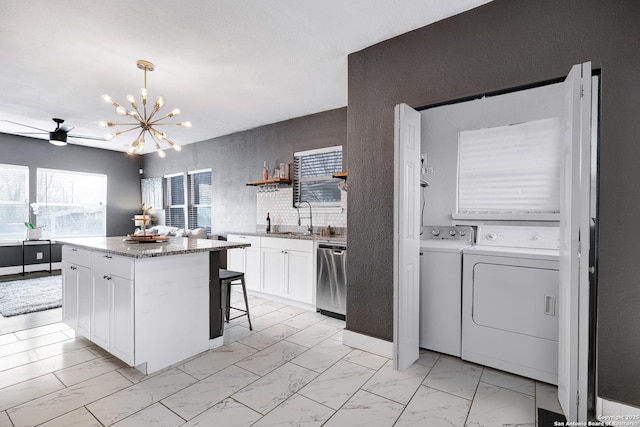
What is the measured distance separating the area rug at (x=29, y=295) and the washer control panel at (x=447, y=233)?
4534 mm

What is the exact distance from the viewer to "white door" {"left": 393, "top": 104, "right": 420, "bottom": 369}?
2342 millimetres

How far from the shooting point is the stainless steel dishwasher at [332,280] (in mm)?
3668

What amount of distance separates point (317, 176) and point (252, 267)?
166 centimetres

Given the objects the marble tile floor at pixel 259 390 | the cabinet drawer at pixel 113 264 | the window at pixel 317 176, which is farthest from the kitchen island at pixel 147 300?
the window at pixel 317 176

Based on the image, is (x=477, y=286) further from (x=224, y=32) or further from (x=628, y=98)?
(x=224, y=32)

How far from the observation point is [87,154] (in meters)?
7.00

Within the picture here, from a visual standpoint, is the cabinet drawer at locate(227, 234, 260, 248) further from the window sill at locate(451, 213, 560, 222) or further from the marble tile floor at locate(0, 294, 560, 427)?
the window sill at locate(451, 213, 560, 222)

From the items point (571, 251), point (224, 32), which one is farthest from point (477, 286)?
point (224, 32)

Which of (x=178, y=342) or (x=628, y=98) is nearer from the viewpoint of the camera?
(x=628, y=98)

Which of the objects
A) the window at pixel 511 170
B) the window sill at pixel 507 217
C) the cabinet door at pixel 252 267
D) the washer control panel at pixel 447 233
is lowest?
the cabinet door at pixel 252 267

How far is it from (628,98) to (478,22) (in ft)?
3.55

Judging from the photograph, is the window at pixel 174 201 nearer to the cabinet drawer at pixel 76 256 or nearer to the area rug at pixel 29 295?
the area rug at pixel 29 295

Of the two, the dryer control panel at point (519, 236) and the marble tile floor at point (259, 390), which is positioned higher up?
the dryer control panel at point (519, 236)

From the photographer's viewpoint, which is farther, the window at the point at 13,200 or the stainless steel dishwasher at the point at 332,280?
the window at the point at 13,200
